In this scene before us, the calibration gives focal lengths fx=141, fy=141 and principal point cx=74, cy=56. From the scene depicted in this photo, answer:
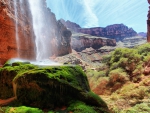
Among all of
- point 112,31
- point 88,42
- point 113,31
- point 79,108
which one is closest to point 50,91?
point 79,108

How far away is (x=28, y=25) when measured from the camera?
23.5 meters

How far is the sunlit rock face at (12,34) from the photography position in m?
16.7

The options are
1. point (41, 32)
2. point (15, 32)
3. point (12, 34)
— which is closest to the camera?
point (12, 34)

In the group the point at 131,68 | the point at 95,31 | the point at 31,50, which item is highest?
the point at 95,31

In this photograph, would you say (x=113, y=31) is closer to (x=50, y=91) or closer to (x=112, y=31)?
(x=112, y=31)

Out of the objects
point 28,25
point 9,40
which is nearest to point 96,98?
point 9,40

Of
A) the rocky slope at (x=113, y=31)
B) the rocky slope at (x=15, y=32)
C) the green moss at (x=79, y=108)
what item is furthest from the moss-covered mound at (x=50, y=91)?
the rocky slope at (x=113, y=31)

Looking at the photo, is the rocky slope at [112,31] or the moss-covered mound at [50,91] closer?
the moss-covered mound at [50,91]

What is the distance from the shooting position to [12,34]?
59.8ft

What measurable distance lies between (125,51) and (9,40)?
655 inches

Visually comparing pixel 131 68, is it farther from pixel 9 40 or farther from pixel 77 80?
pixel 9 40

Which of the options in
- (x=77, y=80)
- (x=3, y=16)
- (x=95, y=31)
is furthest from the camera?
(x=95, y=31)

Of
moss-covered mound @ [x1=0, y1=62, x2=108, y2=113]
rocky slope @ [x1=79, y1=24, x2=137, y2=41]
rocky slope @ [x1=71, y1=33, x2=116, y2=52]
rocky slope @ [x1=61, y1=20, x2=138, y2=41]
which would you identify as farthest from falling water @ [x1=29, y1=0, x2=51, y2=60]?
rocky slope @ [x1=79, y1=24, x2=137, y2=41]

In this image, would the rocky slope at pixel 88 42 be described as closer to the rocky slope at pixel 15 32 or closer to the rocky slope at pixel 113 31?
the rocky slope at pixel 113 31
